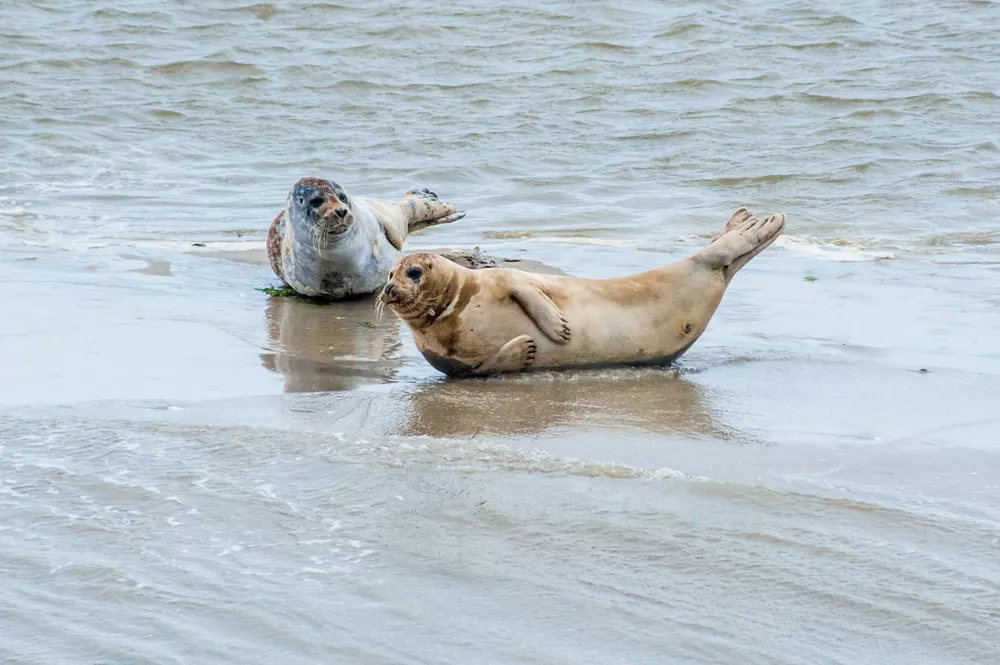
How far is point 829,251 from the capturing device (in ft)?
28.6

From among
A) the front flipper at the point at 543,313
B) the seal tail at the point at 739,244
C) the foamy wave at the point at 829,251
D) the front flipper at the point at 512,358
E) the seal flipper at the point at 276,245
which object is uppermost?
the seal tail at the point at 739,244

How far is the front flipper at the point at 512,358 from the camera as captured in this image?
16.7ft

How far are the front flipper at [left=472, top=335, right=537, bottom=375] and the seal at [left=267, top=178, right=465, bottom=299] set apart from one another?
214 centimetres

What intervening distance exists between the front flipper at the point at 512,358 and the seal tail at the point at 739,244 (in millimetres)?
801

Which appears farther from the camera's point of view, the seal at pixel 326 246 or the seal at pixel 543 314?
the seal at pixel 326 246

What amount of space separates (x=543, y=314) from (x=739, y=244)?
91cm

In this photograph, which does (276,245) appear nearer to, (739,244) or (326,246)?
(326,246)

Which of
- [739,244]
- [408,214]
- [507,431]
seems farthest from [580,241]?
[507,431]

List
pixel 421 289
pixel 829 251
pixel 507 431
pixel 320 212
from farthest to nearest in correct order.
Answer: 1. pixel 829 251
2. pixel 320 212
3. pixel 421 289
4. pixel 507 431

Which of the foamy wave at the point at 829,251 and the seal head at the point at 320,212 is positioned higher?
the seal head at the point at 320,212

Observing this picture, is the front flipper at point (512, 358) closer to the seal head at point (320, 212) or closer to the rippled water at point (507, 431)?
the rippled water at point (507, 431)

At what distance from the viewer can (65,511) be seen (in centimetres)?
358

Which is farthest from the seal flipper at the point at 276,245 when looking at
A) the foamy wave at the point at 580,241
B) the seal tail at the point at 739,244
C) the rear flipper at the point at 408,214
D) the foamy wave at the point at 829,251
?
the foamy wave at the point at 829,251

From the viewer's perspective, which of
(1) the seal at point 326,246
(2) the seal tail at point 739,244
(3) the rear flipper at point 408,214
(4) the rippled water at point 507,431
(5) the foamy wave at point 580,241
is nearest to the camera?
(4) the rippled water at point 507,431
